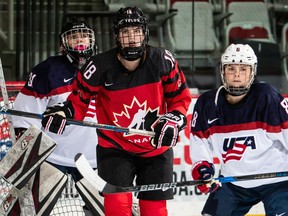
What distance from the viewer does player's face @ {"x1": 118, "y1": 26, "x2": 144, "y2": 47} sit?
131 inches

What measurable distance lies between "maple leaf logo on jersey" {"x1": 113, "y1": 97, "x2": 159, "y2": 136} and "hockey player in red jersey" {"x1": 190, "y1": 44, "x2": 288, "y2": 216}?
0.54ft

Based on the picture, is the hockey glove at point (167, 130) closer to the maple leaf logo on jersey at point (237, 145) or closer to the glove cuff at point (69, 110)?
the maple leaf logo on jersey at point (237, 145)

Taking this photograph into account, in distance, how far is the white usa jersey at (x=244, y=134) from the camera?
334 cm

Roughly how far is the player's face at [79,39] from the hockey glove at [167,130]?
2.63 feet

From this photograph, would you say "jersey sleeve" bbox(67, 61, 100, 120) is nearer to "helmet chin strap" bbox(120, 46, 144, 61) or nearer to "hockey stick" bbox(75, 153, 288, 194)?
"helmet chin strap" bbox(120, 46, 144, 61)

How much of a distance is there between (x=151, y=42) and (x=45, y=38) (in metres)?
0.67

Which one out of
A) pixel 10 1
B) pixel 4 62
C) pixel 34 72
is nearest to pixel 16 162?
pixel 34 72

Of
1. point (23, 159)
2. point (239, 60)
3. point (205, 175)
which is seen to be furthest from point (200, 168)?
point (23, 159)

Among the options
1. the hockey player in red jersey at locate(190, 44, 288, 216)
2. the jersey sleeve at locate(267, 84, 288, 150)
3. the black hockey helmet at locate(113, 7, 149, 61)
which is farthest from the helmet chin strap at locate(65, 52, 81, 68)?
the jersey sleeve at locate(267, 84, 288, 150)

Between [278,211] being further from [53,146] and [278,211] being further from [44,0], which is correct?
[44,0]

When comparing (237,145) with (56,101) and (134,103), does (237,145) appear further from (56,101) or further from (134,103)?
(56,101)

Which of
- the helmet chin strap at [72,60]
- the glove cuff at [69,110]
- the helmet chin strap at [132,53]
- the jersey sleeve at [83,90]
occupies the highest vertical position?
the helmet chin strap at [132,53]

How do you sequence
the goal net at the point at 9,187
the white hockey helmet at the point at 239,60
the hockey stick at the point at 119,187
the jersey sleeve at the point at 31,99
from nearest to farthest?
the hockey stick at the point at 119,187 → the white hockey helmet at the point at 239,60 → the jersey sleeve at the point at 31,99 → the goal net at the point at 9,187

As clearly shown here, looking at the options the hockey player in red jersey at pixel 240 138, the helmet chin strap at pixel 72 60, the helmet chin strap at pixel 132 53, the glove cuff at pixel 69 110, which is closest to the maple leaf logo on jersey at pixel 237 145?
the hockey player in red jersey at pixel 240 138
